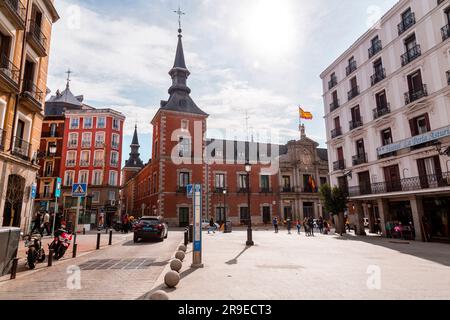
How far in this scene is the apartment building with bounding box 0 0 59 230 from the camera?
12.5 m

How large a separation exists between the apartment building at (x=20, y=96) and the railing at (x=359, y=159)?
955 inches

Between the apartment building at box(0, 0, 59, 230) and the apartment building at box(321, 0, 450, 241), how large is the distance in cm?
2353

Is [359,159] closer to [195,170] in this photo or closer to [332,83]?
[332,83]

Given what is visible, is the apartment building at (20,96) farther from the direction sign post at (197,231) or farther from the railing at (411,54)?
the railing at (411,54)

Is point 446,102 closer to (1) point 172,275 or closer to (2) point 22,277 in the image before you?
(1) point 172,275

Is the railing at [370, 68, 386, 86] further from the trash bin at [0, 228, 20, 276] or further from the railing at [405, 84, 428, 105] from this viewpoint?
the trash bin at [0, 228, 20, 276]

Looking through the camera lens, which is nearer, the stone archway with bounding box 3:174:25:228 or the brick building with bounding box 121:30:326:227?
the stone archway with bounding box 3:174:25:228

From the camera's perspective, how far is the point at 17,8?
1316 centimetres

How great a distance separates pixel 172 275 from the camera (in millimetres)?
5957

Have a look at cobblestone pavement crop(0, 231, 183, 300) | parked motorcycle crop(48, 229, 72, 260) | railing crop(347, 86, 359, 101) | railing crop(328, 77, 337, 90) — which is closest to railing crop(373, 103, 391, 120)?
railing crop(347, 86, 359, 101)

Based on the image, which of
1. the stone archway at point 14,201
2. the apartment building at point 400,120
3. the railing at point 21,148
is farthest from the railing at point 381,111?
the stone archway at point 14,201

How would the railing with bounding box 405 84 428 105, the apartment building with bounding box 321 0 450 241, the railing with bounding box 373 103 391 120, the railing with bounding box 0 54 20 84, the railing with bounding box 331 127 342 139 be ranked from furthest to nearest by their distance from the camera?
the railing with bounding box 331 127 342 139
the railing with bounding box 373 103 391 120
the railing with bounding box 405 84 428 105
the apartment building with bounding box 321 0 450 241
the railing with bounding box 0 54 20 84

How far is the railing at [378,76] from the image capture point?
21.8 meters

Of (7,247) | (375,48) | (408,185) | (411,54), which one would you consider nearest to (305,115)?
(375,48)
